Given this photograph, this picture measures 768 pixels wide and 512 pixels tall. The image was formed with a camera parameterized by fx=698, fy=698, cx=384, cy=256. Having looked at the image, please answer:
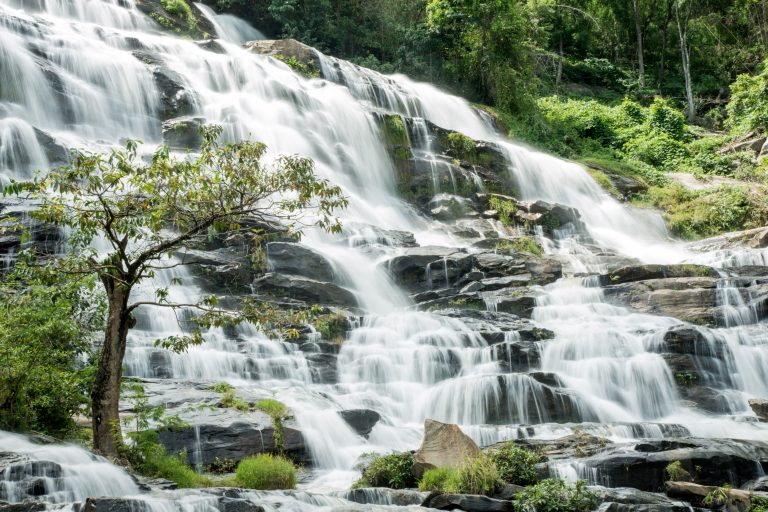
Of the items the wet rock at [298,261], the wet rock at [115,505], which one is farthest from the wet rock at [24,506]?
the wet rock at [298,261]

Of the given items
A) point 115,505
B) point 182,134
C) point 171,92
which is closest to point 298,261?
point 182,134

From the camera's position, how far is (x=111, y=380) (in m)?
10.2

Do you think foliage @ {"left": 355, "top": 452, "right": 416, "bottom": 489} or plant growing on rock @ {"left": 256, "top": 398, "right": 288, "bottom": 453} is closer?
foliage @ {"left": 355, "top": 452, "right": 416, "bottom": 489}

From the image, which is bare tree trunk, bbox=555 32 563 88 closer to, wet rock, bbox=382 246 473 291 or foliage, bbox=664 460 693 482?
wet rock, bbox=382 246 473 291

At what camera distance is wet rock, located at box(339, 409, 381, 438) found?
13.7 metres

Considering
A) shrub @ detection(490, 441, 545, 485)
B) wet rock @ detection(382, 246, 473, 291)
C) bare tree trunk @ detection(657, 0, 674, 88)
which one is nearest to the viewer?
shrub @ detection(490, 441, 545, 485)

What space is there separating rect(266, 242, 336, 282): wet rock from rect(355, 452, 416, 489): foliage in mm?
9337

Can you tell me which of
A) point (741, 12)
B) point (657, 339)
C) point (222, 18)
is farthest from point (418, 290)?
point (741, 12)

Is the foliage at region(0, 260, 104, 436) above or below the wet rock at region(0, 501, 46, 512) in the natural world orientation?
above

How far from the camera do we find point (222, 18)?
41.9 m

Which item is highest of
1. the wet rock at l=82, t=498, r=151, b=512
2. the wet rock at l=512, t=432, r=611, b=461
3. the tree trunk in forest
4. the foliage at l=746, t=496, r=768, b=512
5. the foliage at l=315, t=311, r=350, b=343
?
the foliage at l=315, t=311, r=350, b=343

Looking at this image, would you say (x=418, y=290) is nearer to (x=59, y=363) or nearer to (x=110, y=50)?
(x=59, y=363)

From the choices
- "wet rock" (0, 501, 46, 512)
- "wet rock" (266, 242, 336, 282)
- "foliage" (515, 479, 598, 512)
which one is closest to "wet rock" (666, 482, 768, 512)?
"foliage" (515, 479, 598, 512)

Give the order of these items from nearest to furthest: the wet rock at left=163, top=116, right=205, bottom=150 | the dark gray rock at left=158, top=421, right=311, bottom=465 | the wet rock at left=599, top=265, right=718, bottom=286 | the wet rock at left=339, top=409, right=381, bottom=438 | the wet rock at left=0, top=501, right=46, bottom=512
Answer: the wet rock at left=0, top=501, right=46, bottom=512, the dark gray rock at left=158, top=421, right=311, bottom=465, the wet rock at left=339, top=409, right=381, bottom=438, the wet rock at left=599, top=265, right=718, bottom=286, the wet rock at left=163, top=116, right=205, bottom=150
